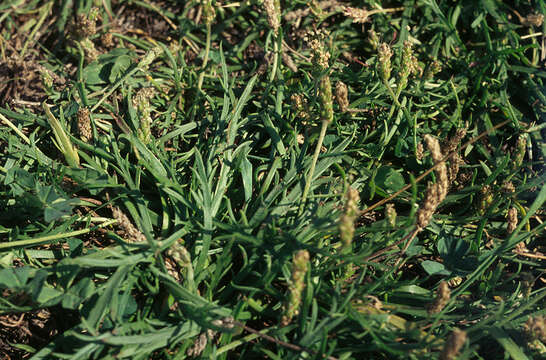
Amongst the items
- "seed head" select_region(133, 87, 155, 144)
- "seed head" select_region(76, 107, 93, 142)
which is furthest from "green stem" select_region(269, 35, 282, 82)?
"seed head" select_region(76, 107, 93, 142)

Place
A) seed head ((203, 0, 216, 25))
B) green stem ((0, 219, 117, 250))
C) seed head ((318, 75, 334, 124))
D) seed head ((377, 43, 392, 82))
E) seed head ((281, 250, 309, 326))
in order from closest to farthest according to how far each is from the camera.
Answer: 1. seed head ((281, 250, 309, 326))
2. seed head ((318, 75, 334, 124))
3. green stem ((0, 219, 117, 250))
4. seed head ((377, 43, 392, 82))
5. seed head ((203, 0, 216, 25))

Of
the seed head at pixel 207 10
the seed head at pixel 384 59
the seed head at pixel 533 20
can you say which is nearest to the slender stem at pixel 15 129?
the seed head at pixel 207 10

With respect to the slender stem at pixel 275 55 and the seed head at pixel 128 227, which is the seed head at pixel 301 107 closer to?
the slender stem at pixel 275 55

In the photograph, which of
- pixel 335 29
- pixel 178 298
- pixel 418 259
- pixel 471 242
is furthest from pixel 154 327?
pixel 335 29

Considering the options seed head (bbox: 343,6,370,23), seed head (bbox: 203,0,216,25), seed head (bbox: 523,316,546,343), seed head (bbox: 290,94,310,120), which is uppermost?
seed head (bbox: 203,0,216,25)

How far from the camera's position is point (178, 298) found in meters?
1.90

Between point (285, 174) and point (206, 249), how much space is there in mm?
560

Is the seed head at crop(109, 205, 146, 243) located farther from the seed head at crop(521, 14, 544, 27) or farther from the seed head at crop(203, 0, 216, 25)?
the seed head at crop(521, 14, 544, 27)

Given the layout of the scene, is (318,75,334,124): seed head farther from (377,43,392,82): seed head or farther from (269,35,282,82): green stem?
(269,35,282,82): green stem

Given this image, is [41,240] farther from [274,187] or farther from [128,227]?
[274,187]

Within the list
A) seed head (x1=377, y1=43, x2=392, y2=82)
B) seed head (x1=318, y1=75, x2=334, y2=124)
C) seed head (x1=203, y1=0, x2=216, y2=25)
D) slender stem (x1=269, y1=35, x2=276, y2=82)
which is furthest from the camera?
slender stem (x1=269, y1=35, x2=276, y2=82)

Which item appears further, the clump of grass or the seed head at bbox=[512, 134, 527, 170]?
the seed head at bbox=[512, 134, 527, 170]

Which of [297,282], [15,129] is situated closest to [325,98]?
[297,282]

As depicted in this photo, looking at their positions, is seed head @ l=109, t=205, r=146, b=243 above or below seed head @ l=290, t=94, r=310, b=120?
below
